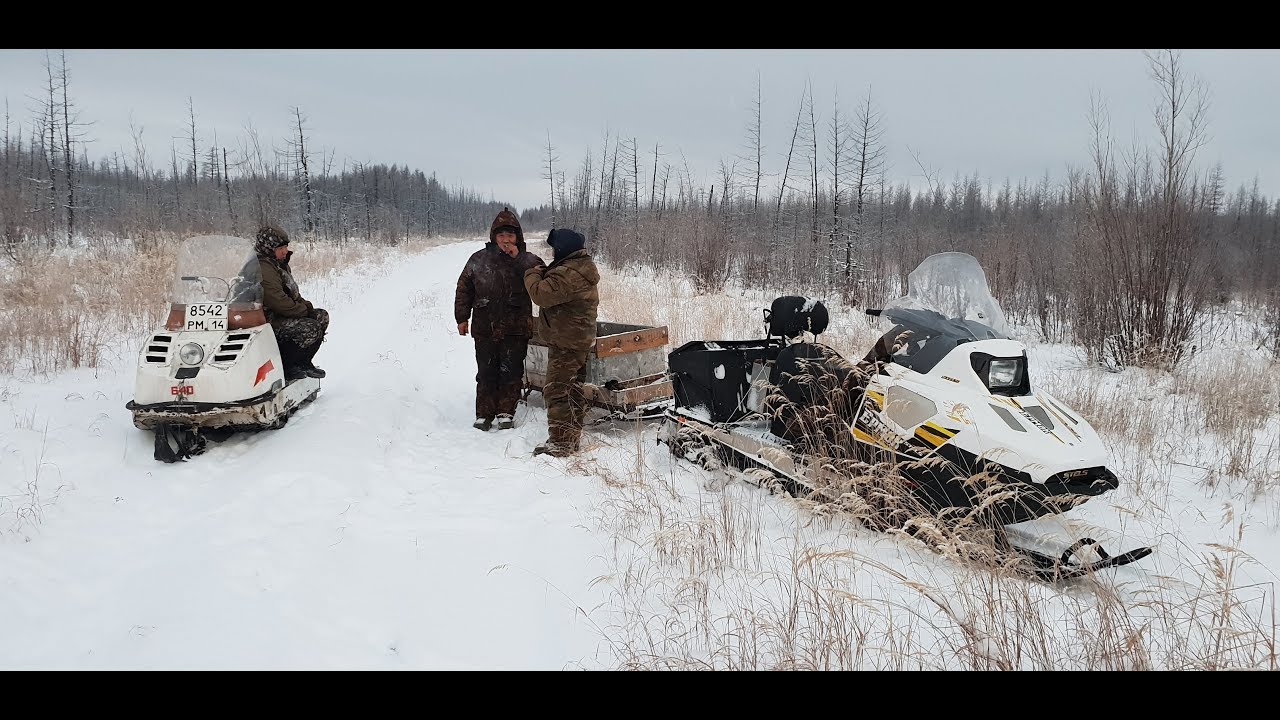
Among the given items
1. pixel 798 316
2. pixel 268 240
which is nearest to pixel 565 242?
pixel 798 316

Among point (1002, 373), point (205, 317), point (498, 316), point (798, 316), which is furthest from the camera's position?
point (498, 316)

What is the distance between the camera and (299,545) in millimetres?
3607

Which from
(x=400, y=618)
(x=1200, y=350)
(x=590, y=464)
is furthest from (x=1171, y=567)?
(x=1200, y=350)

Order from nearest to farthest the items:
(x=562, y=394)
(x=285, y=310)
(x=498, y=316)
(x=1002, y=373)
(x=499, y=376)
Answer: (x=1002, y=373) < (x=562, y=394) < (x=285, y=310) < (x=498, y=316) < (x=499, y=376)

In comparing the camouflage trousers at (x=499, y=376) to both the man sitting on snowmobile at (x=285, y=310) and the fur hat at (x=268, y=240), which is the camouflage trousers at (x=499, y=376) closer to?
the man sitting on snowmobile at (x=285, y=310)

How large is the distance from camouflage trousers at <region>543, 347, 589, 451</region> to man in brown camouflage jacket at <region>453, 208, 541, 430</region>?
0.71 meters

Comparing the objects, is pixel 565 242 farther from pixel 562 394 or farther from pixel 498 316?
pixel 562 394

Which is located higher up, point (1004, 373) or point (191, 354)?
point (1004, 373)

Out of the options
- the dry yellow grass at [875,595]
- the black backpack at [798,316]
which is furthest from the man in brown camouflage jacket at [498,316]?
the black backpack at [798,316]

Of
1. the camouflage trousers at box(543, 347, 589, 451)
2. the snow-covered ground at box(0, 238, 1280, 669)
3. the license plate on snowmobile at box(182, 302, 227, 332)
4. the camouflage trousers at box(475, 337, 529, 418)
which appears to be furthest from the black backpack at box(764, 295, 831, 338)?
the license plate on snowmobile at box(182, 302, 227, 332)

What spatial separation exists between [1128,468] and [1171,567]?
1604mm

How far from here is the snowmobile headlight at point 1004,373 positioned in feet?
11.7

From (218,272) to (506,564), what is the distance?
13.6 feet

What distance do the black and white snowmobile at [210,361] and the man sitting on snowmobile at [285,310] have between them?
0.66ft
